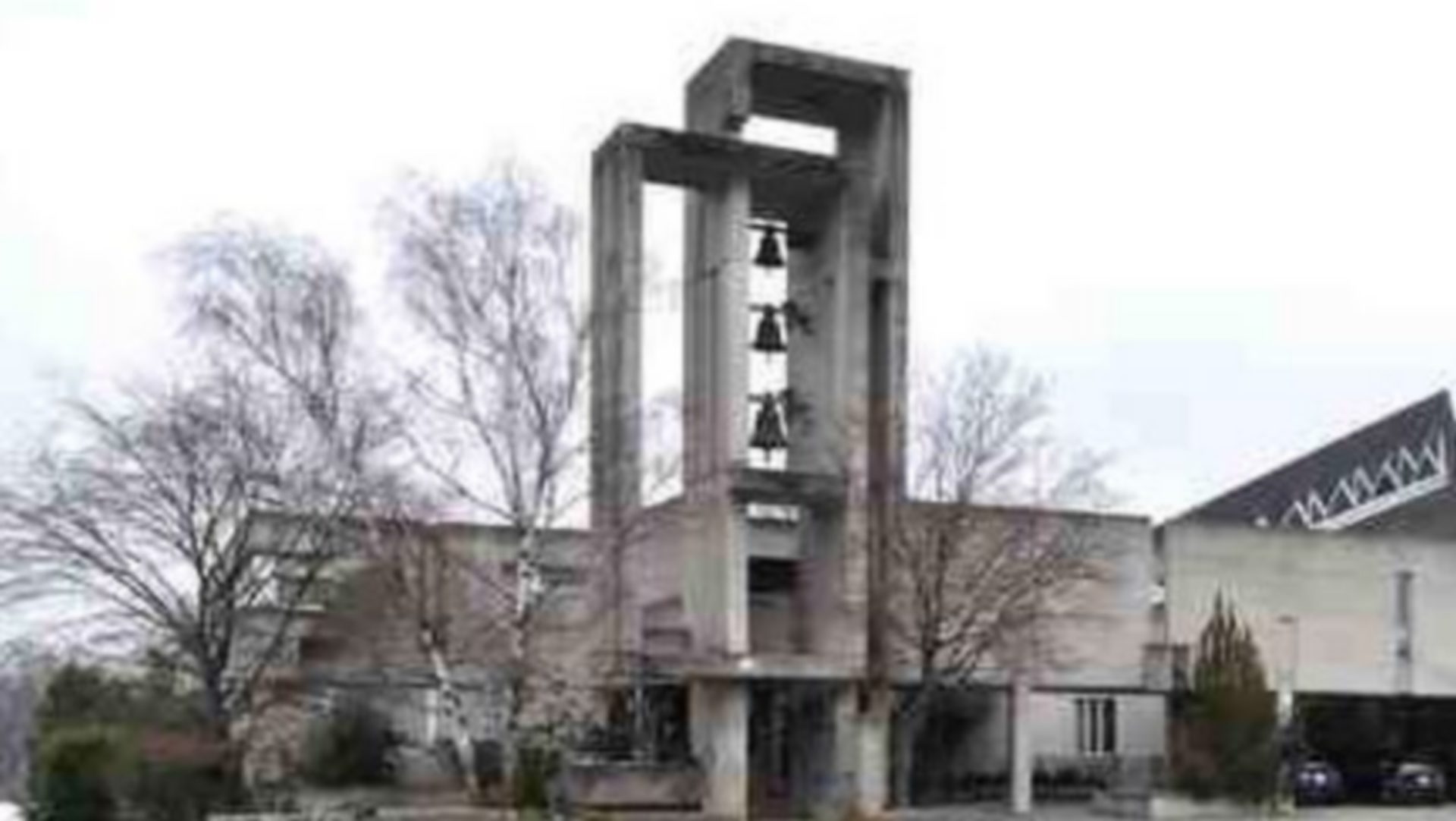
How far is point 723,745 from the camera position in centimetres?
5378

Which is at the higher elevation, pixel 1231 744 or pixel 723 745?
pixel 723 745

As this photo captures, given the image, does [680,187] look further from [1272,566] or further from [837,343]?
[1272,566]

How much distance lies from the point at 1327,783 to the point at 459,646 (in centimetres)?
3389

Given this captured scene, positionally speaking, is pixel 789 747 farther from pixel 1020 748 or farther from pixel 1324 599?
pixel 1324 599

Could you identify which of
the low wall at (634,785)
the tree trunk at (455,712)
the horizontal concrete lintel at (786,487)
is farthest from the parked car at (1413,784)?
the tree trunk at (455,712)

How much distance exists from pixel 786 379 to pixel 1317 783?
77.7 ft

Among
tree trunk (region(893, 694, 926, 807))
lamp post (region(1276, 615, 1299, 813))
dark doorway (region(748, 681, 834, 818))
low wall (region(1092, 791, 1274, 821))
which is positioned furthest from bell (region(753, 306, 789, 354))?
lamp post (region(1276, 615, 1299, 813))

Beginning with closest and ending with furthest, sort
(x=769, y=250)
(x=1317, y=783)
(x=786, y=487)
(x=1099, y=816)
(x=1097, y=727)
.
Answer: (x=786, y=487) < (x=769, y=250) < (x=1099, y=816) < (x=1317, y=783) < (x=1097, y=727)

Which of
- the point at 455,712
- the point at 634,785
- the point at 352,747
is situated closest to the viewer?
the point at 455,712

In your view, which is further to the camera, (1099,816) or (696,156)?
(1099,816)

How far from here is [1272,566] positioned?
73.2m

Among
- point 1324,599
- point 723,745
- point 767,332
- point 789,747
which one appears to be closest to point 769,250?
point 767,332

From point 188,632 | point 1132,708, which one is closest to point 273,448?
point 188,632

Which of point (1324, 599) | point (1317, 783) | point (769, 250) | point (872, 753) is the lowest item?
point (1317, 783)
